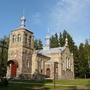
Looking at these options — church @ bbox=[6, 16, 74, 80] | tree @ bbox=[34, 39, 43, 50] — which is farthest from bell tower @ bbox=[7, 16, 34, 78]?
tree @ bbox=[34, 39, 43, 50]

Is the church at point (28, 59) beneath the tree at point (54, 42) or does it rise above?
beneath

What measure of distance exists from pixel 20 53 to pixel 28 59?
2800 millimetres

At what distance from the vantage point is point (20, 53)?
48281 mm

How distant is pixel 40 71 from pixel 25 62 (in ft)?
Result: 19.7

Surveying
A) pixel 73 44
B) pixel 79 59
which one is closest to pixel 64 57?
pixel 79 59

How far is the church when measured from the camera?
48.2 metres

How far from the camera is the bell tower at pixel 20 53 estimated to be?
47812 mm

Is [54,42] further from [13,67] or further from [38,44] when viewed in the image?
[13,67]

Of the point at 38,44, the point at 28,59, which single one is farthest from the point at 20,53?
the point at 38,44

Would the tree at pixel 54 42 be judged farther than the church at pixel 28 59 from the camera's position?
Yes

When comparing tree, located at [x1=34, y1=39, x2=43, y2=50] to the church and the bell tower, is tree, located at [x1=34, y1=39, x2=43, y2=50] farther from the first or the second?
the bell tower

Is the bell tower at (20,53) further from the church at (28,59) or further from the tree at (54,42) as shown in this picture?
the tree at (54,42)

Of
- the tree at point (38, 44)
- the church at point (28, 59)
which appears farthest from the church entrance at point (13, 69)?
the tree at point (38, 44)

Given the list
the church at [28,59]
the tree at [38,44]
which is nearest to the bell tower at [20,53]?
the church at [28,59]
